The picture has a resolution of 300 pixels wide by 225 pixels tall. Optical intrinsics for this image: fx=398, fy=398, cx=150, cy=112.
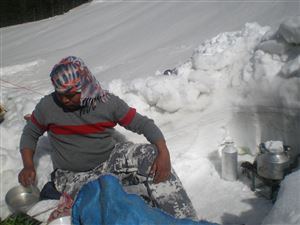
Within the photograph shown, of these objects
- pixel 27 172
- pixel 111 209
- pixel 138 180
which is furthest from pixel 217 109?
pixel 111 209

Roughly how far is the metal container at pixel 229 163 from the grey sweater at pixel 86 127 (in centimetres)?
72

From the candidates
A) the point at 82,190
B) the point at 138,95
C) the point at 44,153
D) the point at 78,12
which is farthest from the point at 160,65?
the point at 78,12

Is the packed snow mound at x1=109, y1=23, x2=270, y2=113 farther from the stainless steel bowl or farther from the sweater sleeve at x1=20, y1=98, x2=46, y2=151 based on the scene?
the stainless steel bowl

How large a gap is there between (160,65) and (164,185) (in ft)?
8.89

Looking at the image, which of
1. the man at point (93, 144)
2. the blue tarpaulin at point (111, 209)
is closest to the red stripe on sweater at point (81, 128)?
the man at point (93, 144)

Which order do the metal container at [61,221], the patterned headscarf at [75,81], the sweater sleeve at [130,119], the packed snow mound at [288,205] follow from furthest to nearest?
the sweater sleeve at [130,119] < the patterned headscarf at [75,81] < the metal container at [61,221] < the packed snow mound at [288,205]

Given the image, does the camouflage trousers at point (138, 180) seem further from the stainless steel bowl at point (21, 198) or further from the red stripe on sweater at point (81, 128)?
the stainless steel bowl at point (21, 198)

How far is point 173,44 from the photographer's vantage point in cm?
599

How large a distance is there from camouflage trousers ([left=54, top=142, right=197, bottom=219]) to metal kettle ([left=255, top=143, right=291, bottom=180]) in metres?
0.68

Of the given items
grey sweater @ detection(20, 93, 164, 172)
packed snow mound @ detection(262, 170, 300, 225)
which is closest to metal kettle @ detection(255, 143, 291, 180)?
packed snow mound @ detection(262, 170, 300, 225)

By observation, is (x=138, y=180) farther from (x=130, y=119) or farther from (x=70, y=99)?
(x=70, y=99)

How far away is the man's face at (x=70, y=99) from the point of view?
8.72ft

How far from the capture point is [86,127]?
2.80 meters

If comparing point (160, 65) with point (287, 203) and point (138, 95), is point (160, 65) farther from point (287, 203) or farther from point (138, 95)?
point (287, 203)
